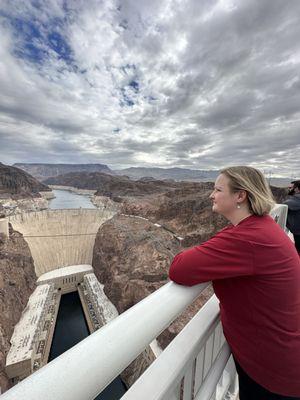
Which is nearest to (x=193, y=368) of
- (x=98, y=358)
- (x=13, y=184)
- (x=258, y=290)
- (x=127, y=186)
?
(x=258, y=290)

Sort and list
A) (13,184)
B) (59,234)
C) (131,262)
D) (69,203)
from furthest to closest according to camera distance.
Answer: (69,203)
(13,184)
(59,234)
(131,262)

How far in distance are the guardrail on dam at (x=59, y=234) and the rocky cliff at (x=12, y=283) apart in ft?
7.49

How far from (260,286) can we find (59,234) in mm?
31175

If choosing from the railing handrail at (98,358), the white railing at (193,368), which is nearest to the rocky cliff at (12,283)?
the white railing at (193,368)

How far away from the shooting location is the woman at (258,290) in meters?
0.89

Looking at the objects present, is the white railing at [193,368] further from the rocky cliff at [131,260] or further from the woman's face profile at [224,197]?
the rocky cliff at [131,260]

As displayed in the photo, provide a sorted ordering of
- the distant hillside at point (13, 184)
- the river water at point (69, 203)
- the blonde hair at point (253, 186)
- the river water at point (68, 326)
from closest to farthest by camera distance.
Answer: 1. the blonde hair at point (253, 186)
2. the river water at point (68, 326)
3. the river water at point (69, 203)
4. the distant hillside at point (13, 184)

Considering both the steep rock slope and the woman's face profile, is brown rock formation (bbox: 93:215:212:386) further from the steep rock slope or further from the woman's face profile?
the woman's face profile

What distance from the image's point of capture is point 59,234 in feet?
94.9

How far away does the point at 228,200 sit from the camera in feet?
3.83

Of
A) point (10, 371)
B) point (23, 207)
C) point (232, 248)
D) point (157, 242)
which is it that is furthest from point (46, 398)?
point (23, 207)

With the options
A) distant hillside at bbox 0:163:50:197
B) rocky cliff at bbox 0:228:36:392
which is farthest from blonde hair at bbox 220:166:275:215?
distant hillside at bbox 0:163:50:197

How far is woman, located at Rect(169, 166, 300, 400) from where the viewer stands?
2.91ft

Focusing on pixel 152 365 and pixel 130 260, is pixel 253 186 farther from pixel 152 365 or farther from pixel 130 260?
pixel 130 260
